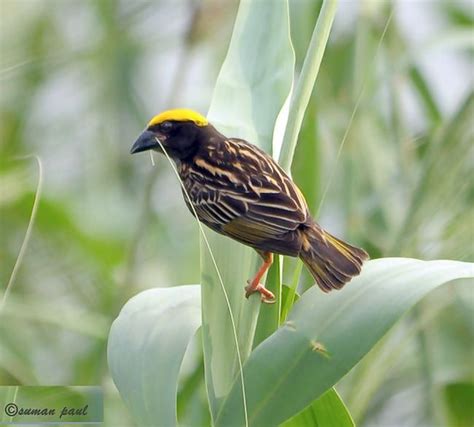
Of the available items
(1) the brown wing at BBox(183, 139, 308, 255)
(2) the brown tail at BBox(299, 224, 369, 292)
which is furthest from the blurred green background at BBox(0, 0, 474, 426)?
(2) the brown tail at BBox(299, 224, 369, 292)

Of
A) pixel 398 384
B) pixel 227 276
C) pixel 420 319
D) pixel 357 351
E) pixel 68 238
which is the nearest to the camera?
pixel 357 351

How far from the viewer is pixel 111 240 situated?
2.44 m

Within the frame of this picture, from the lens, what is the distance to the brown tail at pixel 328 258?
3.99ft

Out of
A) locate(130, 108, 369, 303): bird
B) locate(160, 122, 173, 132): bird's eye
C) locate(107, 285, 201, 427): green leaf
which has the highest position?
locate(160, 122, 173, 132): bird's eye

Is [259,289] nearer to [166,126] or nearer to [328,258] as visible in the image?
[328,258]

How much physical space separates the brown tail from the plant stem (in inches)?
4.7

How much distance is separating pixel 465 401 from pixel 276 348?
131cm

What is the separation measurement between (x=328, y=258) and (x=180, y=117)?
0.35 m

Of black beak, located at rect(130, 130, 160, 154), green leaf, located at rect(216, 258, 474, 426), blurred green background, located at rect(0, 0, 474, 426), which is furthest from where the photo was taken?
blurred green background, located at rect(0, 0, 474, 426)

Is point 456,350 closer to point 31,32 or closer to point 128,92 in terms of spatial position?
point 128,92

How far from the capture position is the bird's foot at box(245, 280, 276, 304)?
3.99 ft

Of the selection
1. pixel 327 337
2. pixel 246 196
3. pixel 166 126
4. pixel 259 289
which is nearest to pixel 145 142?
pixel 166 126

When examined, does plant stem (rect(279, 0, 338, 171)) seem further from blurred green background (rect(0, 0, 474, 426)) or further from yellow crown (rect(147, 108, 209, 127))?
blurred green background (rect(0, 0, 474, 426))

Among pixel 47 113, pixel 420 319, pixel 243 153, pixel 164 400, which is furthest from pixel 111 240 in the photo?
pixel 164 400
